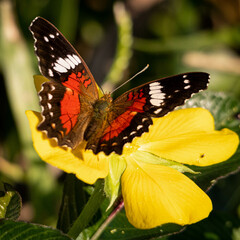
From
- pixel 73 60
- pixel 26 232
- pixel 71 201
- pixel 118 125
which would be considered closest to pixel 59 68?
pixel 73 60

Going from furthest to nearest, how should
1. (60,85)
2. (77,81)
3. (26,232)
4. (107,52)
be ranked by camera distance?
(107,52)
(77,81)
(60,85)
(26,232)

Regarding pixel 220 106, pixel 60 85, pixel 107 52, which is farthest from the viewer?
pixel 107 52

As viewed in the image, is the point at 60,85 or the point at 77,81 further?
the point at 77,81

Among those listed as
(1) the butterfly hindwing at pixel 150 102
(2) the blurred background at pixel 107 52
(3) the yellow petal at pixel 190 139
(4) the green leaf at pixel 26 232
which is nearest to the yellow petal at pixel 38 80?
(1) the butterfly hindwing at pixel 150 102

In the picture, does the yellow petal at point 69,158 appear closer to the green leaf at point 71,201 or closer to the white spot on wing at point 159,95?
the green leaf at point 71,201

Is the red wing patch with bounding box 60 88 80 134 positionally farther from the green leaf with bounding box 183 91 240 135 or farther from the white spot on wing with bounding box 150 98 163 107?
the green leaf with bounding box 183 91 240 135

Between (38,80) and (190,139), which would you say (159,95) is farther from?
(38,80)

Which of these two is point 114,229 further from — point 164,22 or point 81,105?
point 164,22
